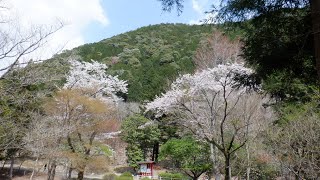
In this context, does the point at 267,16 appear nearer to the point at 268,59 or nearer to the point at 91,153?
the point at 268,59

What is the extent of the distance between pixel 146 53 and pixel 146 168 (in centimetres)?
2101

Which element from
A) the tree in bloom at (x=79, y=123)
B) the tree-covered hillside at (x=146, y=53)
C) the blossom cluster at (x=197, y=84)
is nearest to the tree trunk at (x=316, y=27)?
the blossom cluster at (x=197, y=84)

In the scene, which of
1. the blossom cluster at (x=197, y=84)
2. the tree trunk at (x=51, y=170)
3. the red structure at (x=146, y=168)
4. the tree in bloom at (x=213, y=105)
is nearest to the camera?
the tree in bloom at (x=213, y=105)

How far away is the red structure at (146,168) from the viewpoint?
82.4 ft

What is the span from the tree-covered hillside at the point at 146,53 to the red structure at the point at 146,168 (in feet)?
16.9

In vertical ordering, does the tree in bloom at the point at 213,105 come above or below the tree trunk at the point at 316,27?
above

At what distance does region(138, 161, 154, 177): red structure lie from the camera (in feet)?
82.4

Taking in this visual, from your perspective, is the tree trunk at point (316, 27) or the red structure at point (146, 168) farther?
the red structure at point (146, 168)

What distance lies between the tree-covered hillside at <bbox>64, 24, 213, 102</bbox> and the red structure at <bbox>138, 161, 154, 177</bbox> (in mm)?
5150

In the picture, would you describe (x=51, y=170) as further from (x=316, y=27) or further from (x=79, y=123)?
(x=316, y=27)

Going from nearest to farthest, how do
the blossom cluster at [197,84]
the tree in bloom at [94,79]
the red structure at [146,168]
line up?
1. the blossom cluster at [197,84]
2. the tree in bloom at [94,79]
3. the red structure at [146,168]

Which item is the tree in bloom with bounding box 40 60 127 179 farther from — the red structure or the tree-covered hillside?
the tree-covered hillside

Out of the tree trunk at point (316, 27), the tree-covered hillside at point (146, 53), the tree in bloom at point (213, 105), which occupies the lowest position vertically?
the tree trunk at point (316, 27)

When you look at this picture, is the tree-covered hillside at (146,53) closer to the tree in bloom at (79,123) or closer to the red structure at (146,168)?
the red structure at (146,168)
